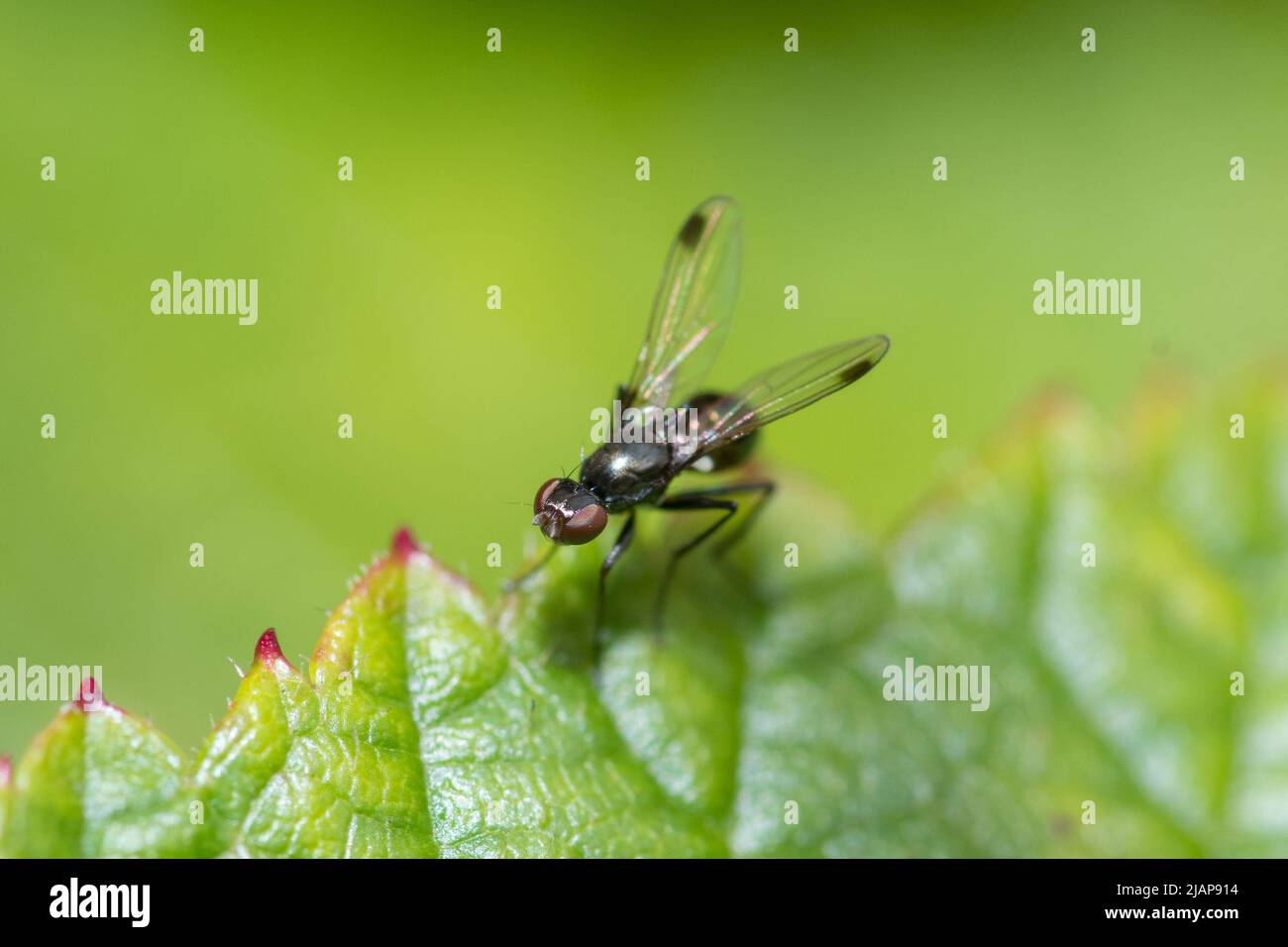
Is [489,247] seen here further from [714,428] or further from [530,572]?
[530,572]

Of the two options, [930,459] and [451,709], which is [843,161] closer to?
[930,459]

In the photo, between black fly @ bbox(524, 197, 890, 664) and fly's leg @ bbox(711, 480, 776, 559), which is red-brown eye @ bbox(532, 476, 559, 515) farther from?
fly's leg @ bbox(711, 480, 776, 559)

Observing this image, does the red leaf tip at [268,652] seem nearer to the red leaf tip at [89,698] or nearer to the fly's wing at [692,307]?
the red leaf tip at [89,698]

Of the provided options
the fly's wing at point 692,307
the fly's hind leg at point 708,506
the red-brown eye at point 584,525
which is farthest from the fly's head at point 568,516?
the fly's wing at point 692,307

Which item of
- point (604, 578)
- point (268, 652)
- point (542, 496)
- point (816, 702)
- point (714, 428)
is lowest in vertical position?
point (816, 702)

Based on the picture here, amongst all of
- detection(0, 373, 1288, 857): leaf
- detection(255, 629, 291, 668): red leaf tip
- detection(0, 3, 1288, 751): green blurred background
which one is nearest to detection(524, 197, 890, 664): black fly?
detection(0, 373, 1288, 857): leaf

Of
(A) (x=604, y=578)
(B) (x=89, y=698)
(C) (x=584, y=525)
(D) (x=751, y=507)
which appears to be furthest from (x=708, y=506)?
(B) (x=89, y=698)
